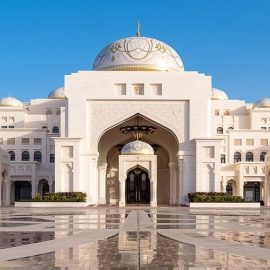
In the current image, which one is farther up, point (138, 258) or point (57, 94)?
point (57, 94)

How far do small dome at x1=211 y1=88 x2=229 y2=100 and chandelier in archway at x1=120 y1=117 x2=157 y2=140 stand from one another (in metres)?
22.3

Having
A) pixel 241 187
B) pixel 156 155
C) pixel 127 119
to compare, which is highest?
pixel 127 119

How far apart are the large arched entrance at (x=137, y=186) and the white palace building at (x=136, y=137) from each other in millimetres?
80

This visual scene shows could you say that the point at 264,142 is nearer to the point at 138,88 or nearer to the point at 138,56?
the point at 138,56

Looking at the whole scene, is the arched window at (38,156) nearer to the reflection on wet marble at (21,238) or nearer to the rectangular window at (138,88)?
the rectangular window at (138,88)

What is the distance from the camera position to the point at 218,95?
189 feet

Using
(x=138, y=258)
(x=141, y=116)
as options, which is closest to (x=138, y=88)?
(x=141, y=116)

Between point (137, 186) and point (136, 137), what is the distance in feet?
15.4

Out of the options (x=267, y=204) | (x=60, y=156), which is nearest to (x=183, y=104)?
(x=60, y=156)

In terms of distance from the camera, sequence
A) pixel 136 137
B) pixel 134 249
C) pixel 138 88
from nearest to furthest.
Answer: pixel 134 249 → pixel 138 88 → pixel 136 137

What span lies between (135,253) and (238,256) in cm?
192

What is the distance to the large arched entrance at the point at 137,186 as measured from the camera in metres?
39.0

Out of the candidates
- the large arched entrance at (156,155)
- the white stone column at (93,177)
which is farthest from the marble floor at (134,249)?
the large arched entrance at (156,155)

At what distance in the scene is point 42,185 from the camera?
48812 millimetres
